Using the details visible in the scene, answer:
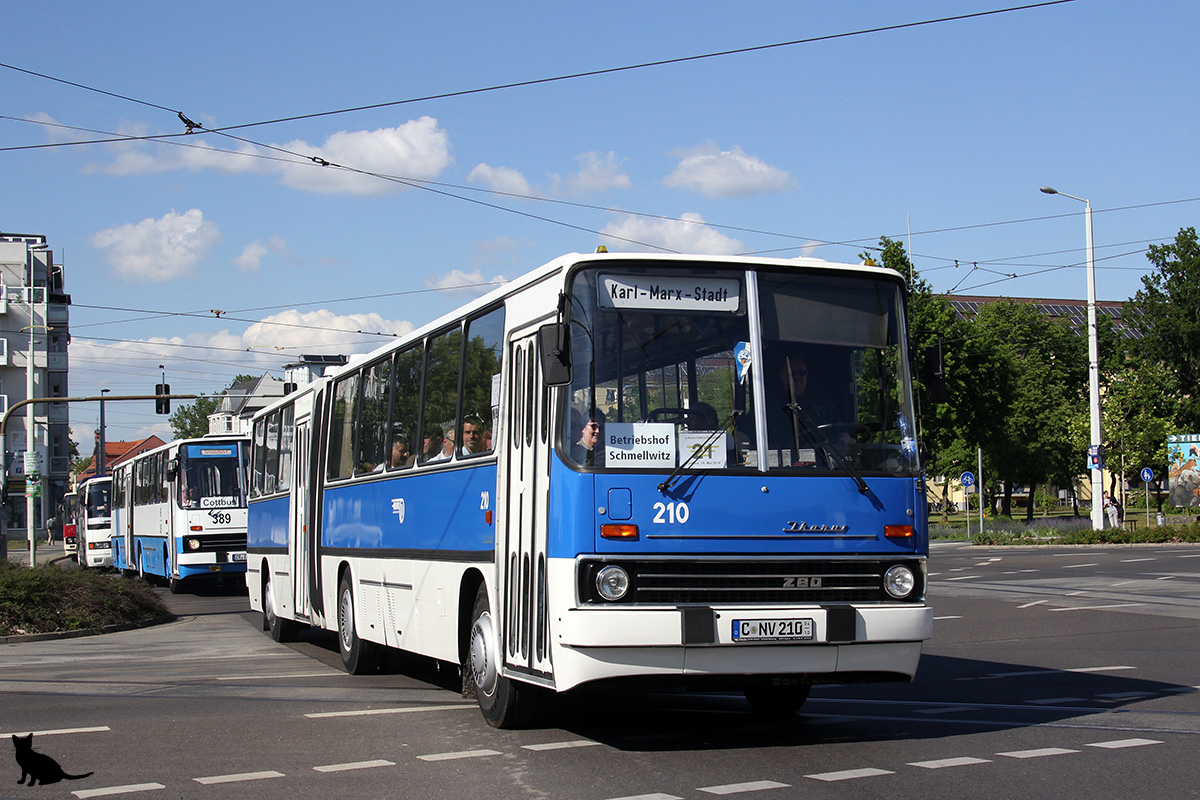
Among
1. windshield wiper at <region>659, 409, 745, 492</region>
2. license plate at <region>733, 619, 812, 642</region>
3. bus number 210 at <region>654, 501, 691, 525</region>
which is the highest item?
windshield wiper at <region>659, 409, 745, 492</region>

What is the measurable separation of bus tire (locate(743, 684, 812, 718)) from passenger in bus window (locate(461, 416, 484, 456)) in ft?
8.80

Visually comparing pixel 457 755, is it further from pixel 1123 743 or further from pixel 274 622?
pixel 274 622

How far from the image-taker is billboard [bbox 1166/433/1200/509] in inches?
3017

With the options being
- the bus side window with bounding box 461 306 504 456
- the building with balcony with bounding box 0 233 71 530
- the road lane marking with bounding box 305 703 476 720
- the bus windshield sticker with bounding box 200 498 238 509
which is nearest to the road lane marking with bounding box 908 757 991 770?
the bus side window with bounding box 461 306 504 456

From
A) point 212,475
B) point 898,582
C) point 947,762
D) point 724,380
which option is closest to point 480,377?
point 724,380

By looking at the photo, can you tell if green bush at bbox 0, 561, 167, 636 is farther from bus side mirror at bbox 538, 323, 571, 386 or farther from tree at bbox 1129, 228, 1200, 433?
tree at bbox 1129, 228, 1200, 433

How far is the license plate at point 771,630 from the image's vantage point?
26.6 feet

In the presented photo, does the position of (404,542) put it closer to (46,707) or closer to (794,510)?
(46,707)

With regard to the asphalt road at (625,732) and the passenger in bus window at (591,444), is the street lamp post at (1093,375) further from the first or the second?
the passenger in bus window at (591,444)

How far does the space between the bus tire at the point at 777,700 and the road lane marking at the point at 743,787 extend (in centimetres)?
257

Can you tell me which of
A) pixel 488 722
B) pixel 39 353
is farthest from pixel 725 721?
pixel 39 353

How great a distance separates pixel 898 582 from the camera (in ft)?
28.1

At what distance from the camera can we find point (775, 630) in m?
8.17

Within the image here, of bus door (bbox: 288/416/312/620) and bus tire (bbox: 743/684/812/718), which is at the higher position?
bus door (bbox: 288/416/312/620)
